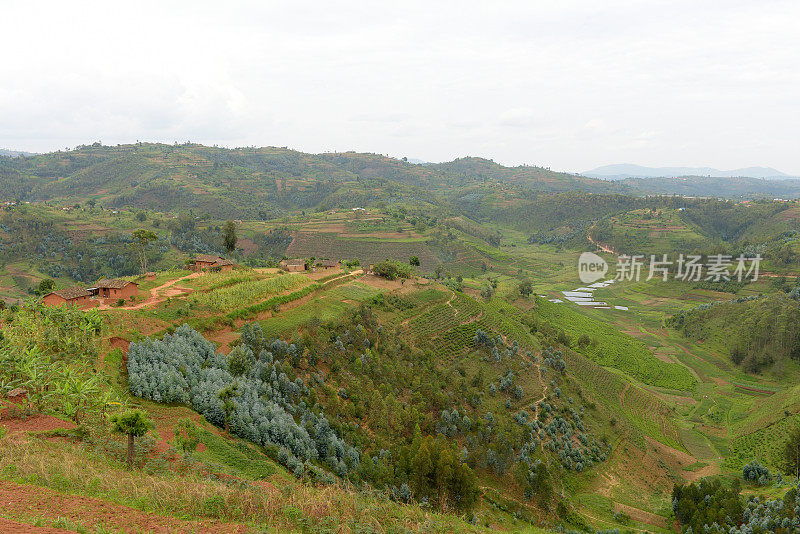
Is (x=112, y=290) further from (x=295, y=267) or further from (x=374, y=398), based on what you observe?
(x=374, y=398)

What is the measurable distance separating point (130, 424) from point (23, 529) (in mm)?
4300

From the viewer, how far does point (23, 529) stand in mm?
9656

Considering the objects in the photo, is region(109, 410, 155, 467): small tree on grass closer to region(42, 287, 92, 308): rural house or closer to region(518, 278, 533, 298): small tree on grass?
region(42, 287, 92, 308): rural house

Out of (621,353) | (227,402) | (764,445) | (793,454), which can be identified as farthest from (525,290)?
(227,402)

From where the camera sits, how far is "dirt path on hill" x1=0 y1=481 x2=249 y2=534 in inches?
414

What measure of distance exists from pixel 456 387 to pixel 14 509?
28.4m

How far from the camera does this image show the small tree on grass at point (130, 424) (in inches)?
539

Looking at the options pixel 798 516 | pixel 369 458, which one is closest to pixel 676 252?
pixel 798 516

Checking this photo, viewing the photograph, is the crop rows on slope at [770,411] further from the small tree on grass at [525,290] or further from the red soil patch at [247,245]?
the red soil patch at [247,245]

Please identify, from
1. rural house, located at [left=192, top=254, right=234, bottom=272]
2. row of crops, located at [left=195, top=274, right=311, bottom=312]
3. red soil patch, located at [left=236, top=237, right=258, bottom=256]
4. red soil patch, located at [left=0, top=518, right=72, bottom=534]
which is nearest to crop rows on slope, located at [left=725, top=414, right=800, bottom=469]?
row of crops, located at [left=195, top=274, right=311, bottom=312]

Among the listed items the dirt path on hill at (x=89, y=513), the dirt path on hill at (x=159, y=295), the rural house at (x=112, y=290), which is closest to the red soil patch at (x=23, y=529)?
the dirt path on hill at (x=89, y=513)

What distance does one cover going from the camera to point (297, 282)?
41531mm

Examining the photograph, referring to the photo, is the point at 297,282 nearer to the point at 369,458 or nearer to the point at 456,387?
the point at 456,387

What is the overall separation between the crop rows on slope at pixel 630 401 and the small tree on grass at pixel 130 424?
141ft
